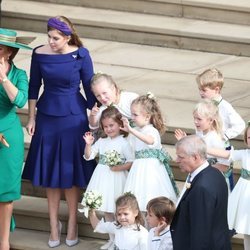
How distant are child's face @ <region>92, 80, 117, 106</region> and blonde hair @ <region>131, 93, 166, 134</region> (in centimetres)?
30

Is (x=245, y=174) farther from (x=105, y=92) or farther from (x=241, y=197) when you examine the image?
(x=105, y=92)

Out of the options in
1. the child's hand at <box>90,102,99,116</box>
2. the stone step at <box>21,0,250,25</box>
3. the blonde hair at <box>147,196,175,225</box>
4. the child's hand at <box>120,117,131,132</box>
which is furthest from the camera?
the stone step at <box>21,0,250,25</box>

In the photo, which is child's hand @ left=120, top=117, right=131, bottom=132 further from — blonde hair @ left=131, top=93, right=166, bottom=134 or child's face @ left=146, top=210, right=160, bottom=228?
child's face @ left=146, top=210, right=160, bottom=228

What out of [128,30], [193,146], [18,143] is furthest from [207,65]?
[193,146]

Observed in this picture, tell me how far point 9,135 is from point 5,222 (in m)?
0.73

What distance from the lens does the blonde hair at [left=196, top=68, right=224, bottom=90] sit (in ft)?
35.4

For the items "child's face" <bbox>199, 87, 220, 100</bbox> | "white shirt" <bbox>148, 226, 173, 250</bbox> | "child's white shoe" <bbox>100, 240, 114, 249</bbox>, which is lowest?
"child's white shoe" <bbox>100, 240, 114, 249</bbox>

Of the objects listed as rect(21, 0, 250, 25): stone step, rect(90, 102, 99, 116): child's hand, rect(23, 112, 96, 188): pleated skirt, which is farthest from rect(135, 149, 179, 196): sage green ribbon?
rect(21, 0, 250, 25): stone step

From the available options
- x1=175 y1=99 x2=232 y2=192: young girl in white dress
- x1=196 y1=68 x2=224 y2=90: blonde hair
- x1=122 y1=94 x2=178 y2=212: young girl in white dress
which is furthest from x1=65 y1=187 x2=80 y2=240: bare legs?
x1=196 y1=68 x2=224 y2=90: blonde hair

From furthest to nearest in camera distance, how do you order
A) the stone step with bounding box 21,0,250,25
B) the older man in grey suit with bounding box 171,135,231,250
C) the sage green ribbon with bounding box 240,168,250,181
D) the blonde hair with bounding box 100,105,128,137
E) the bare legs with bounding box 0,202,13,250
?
the stone step with bounding box 21,0,250,25 → the bare legs with bounding box 0,202,13,250 → the blonde hair with bounding box 100,105,128,137 → the sage green ribbon with bounding box 240,168,250,181 → the older man in grey suit with bounding box 171,135,231,250

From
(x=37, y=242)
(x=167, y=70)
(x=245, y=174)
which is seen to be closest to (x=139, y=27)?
(x=167, y=70)

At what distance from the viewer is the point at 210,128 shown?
34.9 ft

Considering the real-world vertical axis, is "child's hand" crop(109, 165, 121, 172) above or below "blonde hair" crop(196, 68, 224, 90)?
below

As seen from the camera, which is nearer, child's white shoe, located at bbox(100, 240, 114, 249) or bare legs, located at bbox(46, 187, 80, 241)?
child's white shoe, located at bbox(100, 240, 114, 249)
